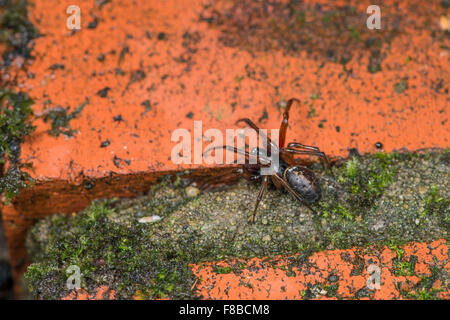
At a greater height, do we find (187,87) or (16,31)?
(16,31)

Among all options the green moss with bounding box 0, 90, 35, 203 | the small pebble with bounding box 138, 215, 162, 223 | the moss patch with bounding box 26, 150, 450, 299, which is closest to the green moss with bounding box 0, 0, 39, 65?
the green moss with bounding box 0, 90, 35, 203

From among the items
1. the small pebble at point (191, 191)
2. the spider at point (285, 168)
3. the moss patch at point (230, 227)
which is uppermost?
the spider at point (285, 168)

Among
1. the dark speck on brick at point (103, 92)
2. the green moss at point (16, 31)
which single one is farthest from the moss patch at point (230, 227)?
the green moss at point (16, 31)

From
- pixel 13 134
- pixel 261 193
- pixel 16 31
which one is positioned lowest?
pixel 261 193

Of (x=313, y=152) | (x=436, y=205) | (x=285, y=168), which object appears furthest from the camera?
(x=285, y=168)

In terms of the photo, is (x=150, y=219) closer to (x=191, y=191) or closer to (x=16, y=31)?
(x=191, y=191)

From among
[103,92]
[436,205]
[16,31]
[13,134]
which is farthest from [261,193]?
[16,31]

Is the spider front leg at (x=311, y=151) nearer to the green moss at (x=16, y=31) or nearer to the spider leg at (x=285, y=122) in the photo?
the spider leg at (x=285, y=122)
